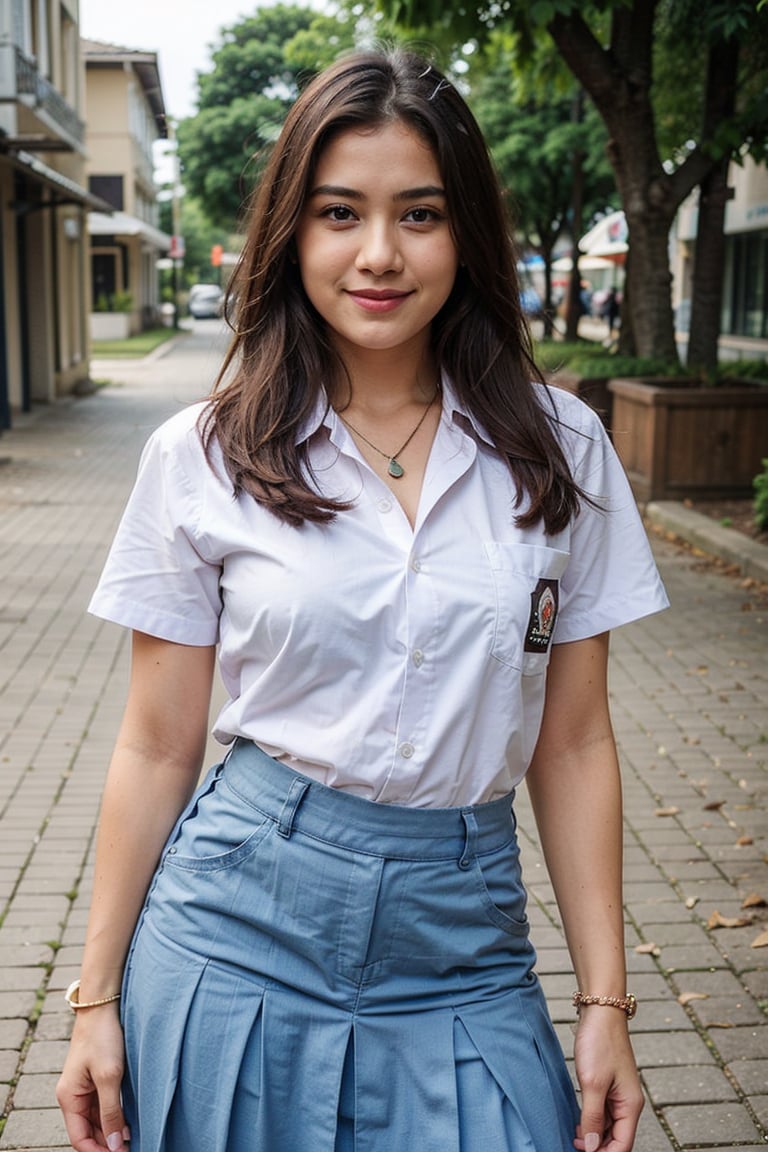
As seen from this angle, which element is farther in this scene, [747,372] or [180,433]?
[747,372]

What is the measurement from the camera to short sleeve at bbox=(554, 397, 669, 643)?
1.95 m

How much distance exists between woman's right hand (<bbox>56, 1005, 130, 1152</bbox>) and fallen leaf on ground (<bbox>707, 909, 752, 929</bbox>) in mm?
2945

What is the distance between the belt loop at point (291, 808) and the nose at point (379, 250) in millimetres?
635

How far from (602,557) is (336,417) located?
40 centimetres

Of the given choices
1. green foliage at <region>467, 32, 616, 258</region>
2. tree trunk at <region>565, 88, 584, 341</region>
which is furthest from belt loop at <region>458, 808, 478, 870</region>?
tree trunk at <region>565, 88, 584, 341</region>

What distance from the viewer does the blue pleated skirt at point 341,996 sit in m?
1.70

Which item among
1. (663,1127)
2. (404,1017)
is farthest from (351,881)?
(663,1127)

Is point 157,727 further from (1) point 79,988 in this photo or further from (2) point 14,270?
(2) point 14,270

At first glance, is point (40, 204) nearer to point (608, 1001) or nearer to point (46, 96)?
point (46, 96)

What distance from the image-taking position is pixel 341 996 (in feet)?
5.72

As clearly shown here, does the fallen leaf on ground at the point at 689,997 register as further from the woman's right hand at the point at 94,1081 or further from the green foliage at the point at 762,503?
the green foliage at the point at 762,503

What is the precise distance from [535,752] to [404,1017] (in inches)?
16.6

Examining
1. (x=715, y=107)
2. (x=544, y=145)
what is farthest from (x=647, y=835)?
(x=544, y=145)

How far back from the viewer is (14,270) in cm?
2211
